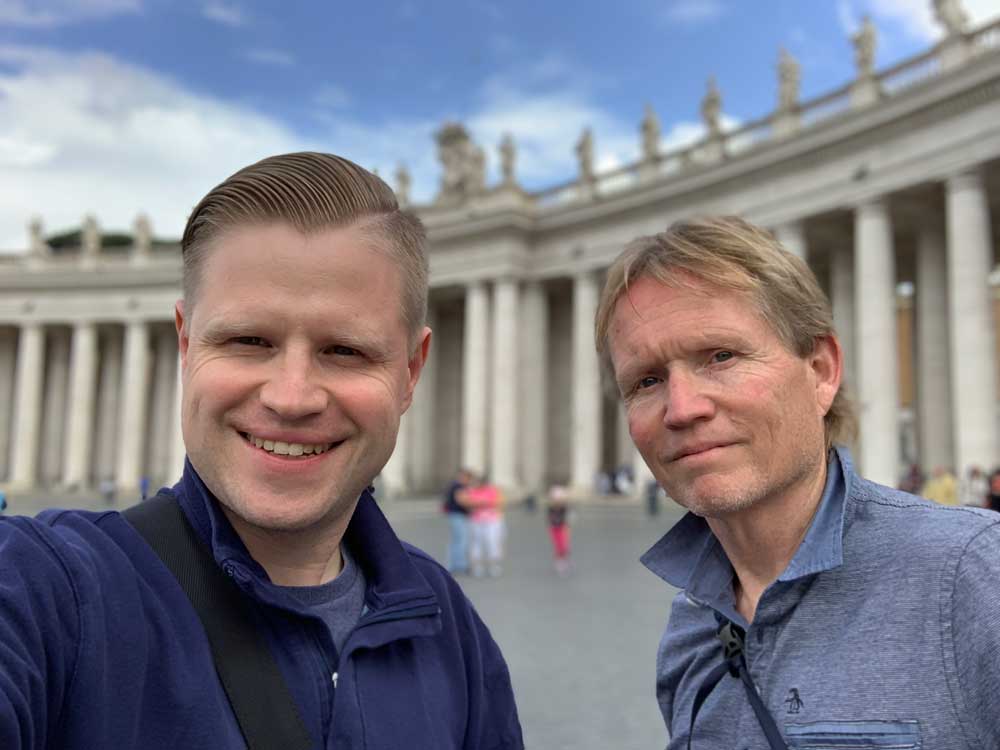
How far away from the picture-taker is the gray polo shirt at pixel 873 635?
198cm

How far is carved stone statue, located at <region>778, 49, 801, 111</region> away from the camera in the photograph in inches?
1287

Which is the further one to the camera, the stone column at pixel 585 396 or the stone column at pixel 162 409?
the stone column at pixel 162 409

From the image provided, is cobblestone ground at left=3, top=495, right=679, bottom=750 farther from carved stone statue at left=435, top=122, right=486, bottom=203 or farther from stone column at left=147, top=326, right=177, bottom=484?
stone column at left=147, top=326, right=177, bottom=484

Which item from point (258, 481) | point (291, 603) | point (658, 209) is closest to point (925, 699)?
point (291, 603)

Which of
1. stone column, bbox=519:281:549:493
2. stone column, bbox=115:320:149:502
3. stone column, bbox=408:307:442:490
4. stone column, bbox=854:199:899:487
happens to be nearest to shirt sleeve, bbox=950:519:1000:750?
stone column, bbox=854:199:899:487

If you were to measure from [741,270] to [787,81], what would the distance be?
3412 centimetres

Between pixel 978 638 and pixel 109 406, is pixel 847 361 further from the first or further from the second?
pixel 109 406

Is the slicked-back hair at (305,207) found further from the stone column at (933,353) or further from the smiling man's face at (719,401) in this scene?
the stone column at (933,353)

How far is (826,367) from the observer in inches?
107

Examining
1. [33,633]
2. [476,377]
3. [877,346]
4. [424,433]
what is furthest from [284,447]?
[424,433]

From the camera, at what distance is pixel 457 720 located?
212 cm

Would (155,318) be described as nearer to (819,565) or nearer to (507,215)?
(507,215)

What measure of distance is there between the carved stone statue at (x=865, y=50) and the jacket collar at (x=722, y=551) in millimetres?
31625

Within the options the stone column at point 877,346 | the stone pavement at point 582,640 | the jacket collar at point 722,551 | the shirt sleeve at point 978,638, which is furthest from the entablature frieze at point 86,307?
the shirt sleeve at point 978,638
